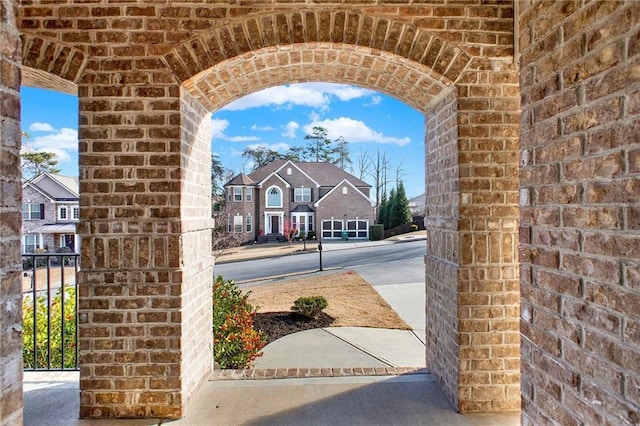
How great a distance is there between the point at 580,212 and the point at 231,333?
3.76m

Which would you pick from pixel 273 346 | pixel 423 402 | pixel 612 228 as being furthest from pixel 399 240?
pixel 612 228

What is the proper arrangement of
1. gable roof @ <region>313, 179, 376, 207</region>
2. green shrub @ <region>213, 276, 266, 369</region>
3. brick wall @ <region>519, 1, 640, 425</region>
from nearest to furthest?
brick wall @ <region>519, 1, 640, 425</region>
green shrub @ <region>213, 276, 266, 369</region>
gable roof @ <region>313, 179, 376, 207</region>

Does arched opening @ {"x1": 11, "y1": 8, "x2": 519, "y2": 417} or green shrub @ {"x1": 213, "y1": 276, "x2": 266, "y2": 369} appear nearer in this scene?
arched opening @ {"x1": 11, "y1": 8, "x2": 519, "y2": 417}

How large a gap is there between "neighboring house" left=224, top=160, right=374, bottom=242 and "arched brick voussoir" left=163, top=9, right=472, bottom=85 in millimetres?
24615

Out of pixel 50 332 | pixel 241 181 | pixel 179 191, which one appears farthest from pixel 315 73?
pixel 241 181

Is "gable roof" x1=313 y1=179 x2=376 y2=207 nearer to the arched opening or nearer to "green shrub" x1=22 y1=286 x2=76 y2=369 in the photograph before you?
"green shrub" x1=22 y1=286 x2=76 y2=369

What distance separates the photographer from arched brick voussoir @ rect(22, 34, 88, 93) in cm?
272

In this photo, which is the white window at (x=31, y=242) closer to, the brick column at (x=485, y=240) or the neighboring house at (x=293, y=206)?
the neighboring house at (x=293, y=206)

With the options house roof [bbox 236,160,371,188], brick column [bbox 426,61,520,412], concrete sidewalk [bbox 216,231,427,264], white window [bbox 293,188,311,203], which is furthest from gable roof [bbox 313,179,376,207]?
brick column [bbox 426,61,520,412]

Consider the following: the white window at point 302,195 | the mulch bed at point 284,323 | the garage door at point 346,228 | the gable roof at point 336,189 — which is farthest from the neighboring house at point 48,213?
the mulch bed at point 284,323

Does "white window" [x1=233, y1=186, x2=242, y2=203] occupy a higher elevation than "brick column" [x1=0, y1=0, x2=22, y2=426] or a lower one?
higher

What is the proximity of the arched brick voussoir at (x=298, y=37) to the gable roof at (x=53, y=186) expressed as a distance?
2334 cm

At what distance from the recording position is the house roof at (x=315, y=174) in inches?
1129

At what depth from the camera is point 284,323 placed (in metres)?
7.29
